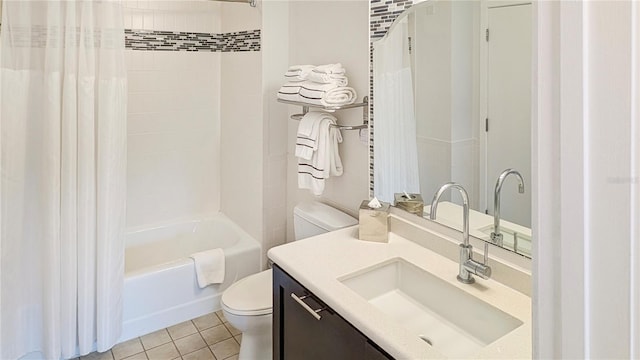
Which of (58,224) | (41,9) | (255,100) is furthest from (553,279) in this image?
(255,100)

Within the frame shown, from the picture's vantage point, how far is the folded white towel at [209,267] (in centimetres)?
253

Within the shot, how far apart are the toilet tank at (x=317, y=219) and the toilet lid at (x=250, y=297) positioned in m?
0.32

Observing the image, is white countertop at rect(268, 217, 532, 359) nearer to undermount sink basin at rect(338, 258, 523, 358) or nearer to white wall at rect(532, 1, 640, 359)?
undermount sink basin at rect(338, 258, 523, 358)

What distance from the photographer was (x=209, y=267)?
257 centimetres

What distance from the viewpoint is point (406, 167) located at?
5.87 ft

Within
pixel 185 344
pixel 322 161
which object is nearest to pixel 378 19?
pixel 322 161

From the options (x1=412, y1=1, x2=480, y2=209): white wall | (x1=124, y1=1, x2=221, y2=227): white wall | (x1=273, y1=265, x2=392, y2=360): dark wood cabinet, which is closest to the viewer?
(x1=273, y1=265, x2=392, y2=360): dark wood cabinet

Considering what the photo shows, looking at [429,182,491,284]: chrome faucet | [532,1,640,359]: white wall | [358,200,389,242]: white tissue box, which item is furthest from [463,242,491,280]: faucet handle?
[532,1,640,359]: white wall

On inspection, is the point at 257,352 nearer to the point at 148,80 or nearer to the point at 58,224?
the point at 58,224

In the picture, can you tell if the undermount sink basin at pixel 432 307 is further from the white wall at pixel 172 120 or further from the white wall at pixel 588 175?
the white wall at pixel 172 120

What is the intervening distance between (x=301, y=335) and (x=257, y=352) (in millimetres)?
728

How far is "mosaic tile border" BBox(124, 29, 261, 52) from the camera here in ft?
8.97

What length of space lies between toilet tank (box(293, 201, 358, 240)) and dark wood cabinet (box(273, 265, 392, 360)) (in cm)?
57

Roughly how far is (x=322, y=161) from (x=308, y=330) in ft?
3.02
